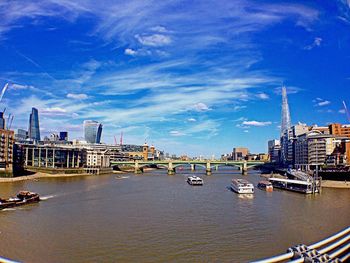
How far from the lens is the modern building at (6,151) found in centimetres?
9281

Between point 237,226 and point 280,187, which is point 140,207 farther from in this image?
point 280,187

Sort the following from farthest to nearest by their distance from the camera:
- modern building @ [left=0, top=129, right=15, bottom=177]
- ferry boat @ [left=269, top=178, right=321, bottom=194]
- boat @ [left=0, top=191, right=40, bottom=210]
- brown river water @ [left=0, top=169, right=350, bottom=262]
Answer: modern building @ [left=0, top=129, right=15, bottom=177]
ferry boat @ [left=269, top=178, right=321, bottom=194]
boat @ [left=0, top=191, right=40, bottom=210]
brown river water @ [left=0, top=169, right=350, bottom=262]

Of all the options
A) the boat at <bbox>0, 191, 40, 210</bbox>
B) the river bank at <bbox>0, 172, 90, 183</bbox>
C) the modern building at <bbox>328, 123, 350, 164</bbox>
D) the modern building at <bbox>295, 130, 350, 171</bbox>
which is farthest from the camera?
the modern building at <bbox>328, 123, 350, 164</bbox>

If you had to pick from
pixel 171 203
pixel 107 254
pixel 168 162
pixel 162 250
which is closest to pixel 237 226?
pixel 162 250

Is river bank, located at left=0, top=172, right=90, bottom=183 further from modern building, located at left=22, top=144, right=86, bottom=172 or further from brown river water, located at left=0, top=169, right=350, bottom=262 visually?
brown river water, located at left=0, top=169, right=350, bottom=262

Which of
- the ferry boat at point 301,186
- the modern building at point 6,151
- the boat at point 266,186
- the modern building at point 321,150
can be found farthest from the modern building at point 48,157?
the modern building at point 321,150

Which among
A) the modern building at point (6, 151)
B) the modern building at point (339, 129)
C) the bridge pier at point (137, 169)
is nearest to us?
the modern building at point (6, 151)

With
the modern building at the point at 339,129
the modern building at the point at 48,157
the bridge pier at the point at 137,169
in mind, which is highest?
the modern building at the point at 339,129

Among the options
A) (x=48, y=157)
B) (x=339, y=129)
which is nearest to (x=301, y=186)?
(x=339, y=129)

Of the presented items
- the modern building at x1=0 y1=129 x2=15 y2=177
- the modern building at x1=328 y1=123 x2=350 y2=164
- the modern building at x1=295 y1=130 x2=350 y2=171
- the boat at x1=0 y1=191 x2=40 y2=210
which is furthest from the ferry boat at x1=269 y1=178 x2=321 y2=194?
the modern building at x1=328 y1=123 x2=350 y2=164

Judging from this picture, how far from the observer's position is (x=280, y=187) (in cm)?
6831

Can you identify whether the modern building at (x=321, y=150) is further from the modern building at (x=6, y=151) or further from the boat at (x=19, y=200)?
the boat at (x=19, y=200)

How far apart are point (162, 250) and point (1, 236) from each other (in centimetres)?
1160

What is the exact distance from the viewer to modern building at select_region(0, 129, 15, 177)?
92.8 meters
